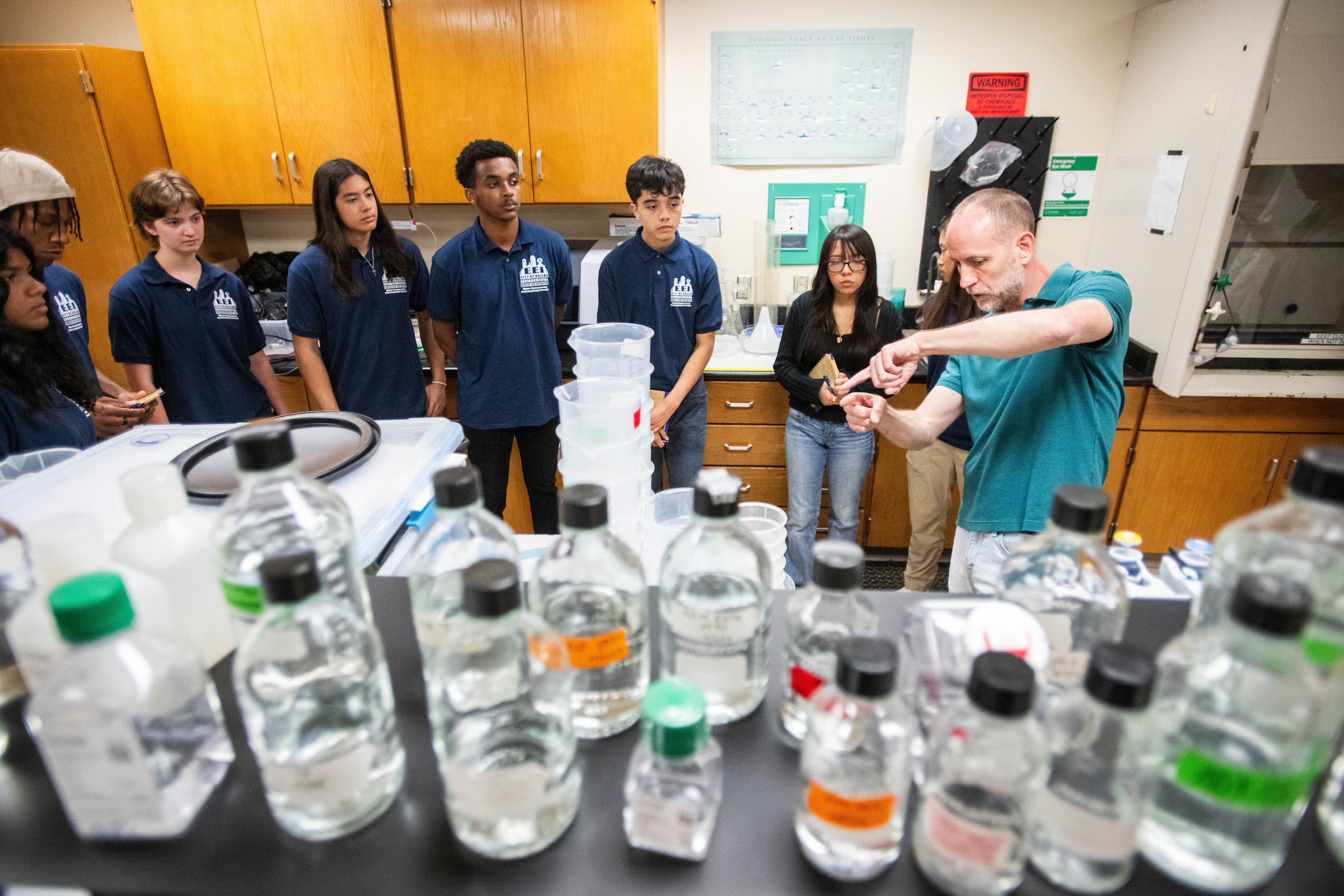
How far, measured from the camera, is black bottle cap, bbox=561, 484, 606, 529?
56 cm

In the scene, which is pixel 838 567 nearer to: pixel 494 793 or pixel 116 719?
pixel 494 793

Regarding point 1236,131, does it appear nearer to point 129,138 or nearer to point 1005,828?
point 1005,828

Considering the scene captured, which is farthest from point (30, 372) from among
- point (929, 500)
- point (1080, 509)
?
point (929, 500)

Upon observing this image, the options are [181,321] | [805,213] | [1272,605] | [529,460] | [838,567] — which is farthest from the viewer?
[805,213]

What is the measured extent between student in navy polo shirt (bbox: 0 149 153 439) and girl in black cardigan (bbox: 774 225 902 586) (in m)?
2.03

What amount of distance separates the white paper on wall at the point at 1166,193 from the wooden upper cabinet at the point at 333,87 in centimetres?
302

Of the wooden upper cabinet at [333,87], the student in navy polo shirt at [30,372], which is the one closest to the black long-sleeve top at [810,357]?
the wooden upper cabinet at [333,87]

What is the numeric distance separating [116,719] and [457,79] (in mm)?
2926

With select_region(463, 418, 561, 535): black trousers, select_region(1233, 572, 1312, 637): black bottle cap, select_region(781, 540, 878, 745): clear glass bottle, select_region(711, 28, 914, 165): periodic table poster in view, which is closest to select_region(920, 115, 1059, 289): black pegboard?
select_region(711, 28, 914, 165): periodic table poster

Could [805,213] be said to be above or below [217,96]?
below

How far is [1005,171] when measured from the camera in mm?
2994

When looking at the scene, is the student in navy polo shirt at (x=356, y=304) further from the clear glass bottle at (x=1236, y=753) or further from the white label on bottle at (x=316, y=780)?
the clear glass bottle at (x=1236, y=753)

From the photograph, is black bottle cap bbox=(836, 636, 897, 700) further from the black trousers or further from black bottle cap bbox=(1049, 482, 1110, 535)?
the black trousers

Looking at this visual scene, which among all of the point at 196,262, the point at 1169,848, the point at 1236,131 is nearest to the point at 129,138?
the point at 196,262
